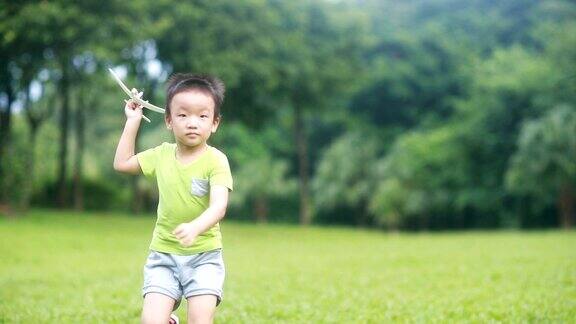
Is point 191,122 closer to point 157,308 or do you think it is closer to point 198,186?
point 198,186

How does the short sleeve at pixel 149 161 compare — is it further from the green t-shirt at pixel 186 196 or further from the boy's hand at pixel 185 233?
the boy's hand at pixel 185 233

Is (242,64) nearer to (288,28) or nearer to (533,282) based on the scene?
(288,28)

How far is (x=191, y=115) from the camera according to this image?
4977mm

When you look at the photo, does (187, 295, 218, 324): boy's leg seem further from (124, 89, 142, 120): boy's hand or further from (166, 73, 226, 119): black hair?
(124, 89, 142, 120): boy's hand

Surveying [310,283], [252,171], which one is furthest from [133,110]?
[252,171]

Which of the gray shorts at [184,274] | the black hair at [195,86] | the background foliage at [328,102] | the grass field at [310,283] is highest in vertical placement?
the background foliage at [328,102]

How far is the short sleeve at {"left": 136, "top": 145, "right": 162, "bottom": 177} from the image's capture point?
518 centimetres

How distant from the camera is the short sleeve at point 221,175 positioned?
4.93 m

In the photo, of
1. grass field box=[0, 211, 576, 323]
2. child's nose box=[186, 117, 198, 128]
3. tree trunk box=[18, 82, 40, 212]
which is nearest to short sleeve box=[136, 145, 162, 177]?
child's nose box=[186, 117, 198, 128]

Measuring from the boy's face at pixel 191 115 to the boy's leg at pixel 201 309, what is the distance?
1172 millimetres

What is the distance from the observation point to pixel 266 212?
55281 millimetres

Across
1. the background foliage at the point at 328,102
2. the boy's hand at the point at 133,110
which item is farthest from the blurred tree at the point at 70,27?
the boy's hand at the point at 133,110

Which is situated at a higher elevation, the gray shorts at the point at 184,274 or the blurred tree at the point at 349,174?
the blurred tree at the point at 349,174

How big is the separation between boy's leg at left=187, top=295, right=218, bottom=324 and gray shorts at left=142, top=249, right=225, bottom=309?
0.12 ft
